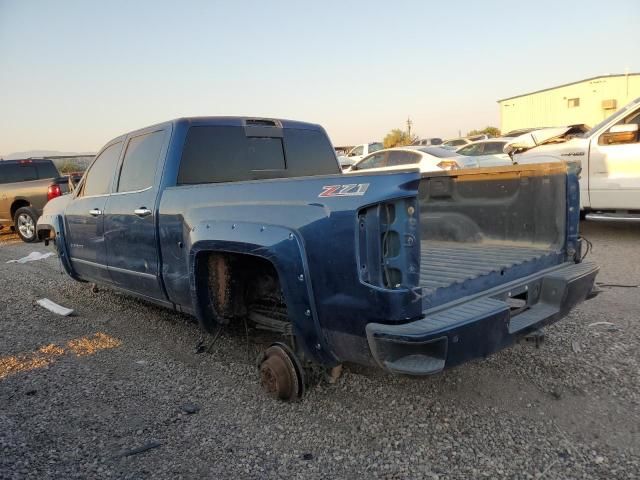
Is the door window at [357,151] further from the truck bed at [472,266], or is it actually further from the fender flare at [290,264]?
the fender flare at [290,264]

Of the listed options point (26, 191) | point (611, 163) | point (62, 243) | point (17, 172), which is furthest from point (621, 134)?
point (17, 172)

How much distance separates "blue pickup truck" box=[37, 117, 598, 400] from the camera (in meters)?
2.63

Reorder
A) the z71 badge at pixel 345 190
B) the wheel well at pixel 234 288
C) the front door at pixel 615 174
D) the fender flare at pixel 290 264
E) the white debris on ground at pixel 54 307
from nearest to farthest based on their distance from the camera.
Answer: the z71 badge at pixel 345 190
the fender flare at pixel 290 264
the wheel well at pixel 234 288
the white debris on ground at pixel 54 307
the front door at pixel 615 174

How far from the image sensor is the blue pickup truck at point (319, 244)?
2.63 metres

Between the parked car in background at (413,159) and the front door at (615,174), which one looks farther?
the parked car in background at (413,159)

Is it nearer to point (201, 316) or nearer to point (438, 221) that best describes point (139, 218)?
point (201, 316)

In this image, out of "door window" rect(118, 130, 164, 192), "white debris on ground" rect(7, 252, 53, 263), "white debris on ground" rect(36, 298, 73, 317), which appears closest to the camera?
"door window" rect(118, 130, 164, 192)

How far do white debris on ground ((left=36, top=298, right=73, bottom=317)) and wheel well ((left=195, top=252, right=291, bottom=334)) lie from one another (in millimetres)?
2781

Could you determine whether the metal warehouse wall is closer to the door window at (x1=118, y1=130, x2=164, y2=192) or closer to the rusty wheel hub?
the door window at (x1=118, y1=130, x2=164, y2=192)

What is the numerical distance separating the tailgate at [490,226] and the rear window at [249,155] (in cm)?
108

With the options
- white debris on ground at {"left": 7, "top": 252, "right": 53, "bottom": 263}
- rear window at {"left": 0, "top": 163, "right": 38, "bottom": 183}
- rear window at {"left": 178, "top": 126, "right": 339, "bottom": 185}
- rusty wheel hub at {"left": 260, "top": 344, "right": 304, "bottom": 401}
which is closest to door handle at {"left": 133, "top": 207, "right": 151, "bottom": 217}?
rear window at {"left": 178, "top": 126, "right": 339, "bottom": 185}

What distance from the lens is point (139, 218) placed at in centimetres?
432

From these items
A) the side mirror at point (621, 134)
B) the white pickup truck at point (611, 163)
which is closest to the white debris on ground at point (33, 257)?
the white pickup truck at point (611, 163)

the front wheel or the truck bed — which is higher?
the truck bed
